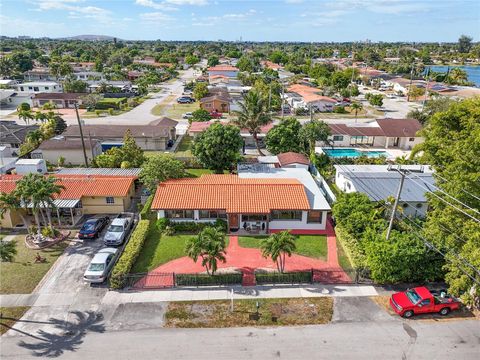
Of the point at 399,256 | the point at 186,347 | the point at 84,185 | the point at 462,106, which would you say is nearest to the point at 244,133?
the point at 84,185

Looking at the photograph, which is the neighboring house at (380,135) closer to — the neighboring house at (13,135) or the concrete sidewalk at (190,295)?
the concrete sidewalk at (190,295)

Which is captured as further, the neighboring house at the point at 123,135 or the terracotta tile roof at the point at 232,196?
the neighboring house at the point at 123,135

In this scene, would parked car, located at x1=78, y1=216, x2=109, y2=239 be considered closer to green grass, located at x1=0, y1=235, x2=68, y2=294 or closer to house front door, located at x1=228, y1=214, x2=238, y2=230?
green grass, located at x1=0, y1=235, x2=68, y2=294

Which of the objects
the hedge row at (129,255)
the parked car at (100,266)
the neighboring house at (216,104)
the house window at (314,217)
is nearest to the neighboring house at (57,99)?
the neighboring house at (216,104)

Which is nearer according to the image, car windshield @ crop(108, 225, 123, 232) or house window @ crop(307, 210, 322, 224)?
car windshield @ crop(108, 225, 123, 232)

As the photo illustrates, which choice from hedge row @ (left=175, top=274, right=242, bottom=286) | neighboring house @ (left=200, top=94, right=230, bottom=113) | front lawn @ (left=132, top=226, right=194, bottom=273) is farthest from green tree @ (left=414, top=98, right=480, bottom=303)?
neighboring house @ (left=200, top=94, right=230, bottom=113)

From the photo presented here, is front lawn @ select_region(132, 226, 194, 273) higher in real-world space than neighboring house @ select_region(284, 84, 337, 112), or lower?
lower
